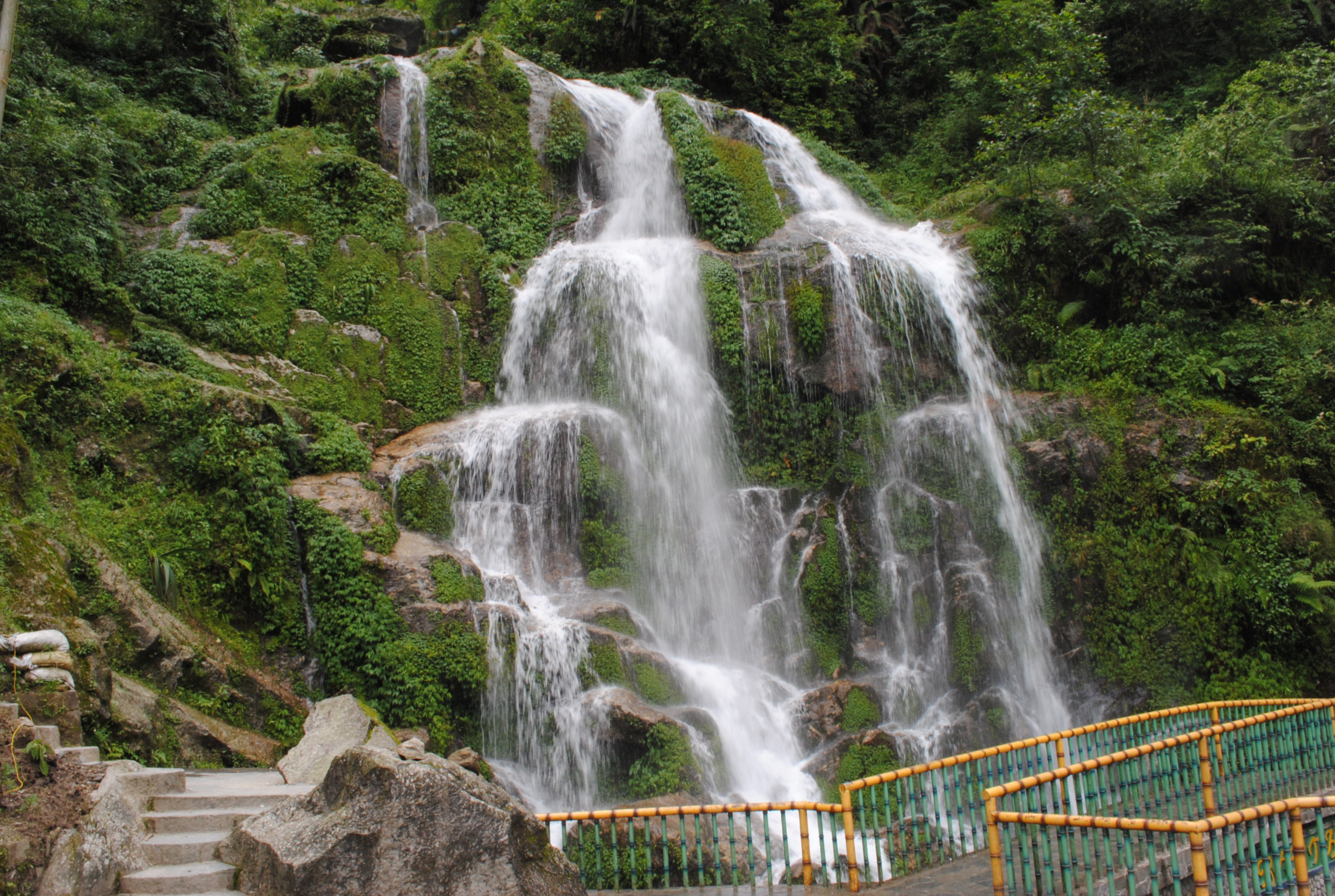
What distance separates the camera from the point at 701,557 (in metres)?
13.0

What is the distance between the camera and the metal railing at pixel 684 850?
6.52m

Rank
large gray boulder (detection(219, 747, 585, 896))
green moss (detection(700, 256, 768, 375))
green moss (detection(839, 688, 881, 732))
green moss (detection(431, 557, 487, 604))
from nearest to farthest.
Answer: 1. large gray boulder (detection(219, 747, 585, 896))
2. green moss (detection(431, 557, 487, 604))
3. green moss (detection(839, 688, 881, 732))
4. green moss (detection(700, 256, 768, 375))

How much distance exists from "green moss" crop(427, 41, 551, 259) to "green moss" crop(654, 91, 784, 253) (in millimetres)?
3283

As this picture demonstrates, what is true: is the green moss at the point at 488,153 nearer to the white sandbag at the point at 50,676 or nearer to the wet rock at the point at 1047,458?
the wet rock at the point at 1047,458

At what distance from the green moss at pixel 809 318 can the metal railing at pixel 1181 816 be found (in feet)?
28.5

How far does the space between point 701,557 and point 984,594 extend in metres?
4.41

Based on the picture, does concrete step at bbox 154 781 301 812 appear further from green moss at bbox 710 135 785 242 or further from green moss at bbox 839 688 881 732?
green moss at bbox 710 135 785 242

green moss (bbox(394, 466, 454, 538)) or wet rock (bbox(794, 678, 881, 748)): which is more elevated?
green moss (bbox(394, 466, 454, 538))

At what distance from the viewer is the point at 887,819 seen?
682 centimetres

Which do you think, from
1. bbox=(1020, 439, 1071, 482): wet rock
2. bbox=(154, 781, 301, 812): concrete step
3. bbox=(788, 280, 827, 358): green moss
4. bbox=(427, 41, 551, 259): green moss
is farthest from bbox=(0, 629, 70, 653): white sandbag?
bbox=(1020, 439, 1071, 482): wet rock

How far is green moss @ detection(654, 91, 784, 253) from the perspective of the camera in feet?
56.8

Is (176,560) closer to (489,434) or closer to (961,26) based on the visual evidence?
(489,434)

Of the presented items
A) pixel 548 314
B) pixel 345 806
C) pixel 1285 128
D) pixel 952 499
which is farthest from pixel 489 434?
pixel 1285 128

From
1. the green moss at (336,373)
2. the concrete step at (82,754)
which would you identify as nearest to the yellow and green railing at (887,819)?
the concrete step at (82,754)
